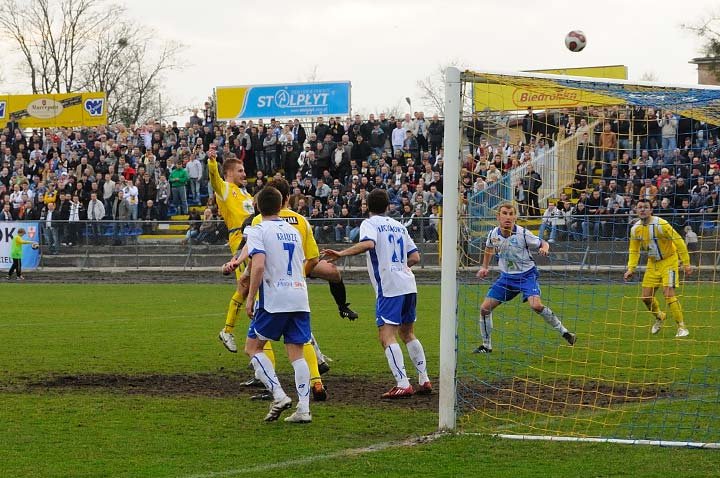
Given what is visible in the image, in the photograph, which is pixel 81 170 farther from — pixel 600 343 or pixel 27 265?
pixel 600 343

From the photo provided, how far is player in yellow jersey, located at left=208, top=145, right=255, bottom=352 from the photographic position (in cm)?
1135

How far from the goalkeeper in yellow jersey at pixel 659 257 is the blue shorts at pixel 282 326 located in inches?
305

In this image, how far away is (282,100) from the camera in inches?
1582

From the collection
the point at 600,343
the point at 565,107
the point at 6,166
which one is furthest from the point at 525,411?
the point at 6,166

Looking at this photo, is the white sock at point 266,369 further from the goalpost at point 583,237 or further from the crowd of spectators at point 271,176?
the crowd of spectators at point 271,176

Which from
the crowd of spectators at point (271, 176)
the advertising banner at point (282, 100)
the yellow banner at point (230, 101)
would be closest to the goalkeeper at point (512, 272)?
the crowd of spectators at point (271, 176)

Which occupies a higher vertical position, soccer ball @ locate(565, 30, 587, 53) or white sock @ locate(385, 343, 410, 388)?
soccer ball @ locate(565, 30, 587, 53)

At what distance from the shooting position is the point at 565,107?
35.1 feet

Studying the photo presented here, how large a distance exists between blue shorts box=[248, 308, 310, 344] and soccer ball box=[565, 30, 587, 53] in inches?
197

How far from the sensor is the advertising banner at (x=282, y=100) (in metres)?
39.1

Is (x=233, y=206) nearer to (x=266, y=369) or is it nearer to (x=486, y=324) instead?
(x=266, y=369)

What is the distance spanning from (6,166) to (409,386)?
105 feet

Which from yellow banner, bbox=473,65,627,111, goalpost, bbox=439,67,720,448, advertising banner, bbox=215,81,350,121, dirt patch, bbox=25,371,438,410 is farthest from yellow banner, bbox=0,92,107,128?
yellow banner, bbox=473,65,627,111

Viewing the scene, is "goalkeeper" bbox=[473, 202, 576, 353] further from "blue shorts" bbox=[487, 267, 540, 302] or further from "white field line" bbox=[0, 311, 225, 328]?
"white field line" bbox=[0, 311, 225, 328]
